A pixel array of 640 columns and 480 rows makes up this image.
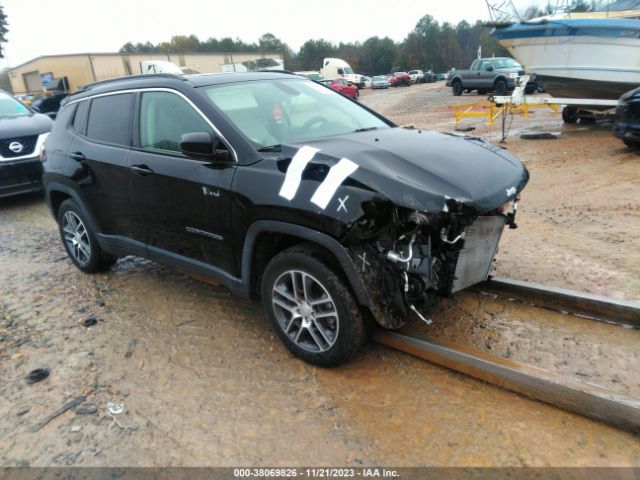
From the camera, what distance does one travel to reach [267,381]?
3129 mm

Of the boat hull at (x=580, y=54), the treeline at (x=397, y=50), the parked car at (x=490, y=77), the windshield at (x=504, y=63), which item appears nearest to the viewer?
the boat hull at (x=580, y=54)

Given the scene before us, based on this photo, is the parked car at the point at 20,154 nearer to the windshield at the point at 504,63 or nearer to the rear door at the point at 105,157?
the rear door at the point at 105,157

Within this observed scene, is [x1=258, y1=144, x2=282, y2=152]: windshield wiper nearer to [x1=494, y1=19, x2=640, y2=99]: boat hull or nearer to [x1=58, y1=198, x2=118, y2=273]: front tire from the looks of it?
[x1=58, y1=198, x2=118, y2=273]: front tire

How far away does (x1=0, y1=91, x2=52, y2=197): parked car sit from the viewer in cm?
764

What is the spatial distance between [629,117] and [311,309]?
7.73m

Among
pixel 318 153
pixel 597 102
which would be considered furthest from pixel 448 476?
pixel 597 102

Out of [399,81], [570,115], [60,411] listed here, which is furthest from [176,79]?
[399,81]

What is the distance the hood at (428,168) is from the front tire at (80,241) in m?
2.68

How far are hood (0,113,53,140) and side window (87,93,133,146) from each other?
436 centimetres

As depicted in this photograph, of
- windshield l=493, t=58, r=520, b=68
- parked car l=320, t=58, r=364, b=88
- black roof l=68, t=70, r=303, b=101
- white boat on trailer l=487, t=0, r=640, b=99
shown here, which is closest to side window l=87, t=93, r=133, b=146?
black roof l=68, t=70, r=303, b=101

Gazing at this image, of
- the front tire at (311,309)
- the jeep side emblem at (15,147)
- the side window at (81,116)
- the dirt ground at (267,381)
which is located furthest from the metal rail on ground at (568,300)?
the jeep side emblem at (15,147)

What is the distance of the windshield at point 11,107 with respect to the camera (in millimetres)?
8602

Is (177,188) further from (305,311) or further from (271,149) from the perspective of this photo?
(305,311)

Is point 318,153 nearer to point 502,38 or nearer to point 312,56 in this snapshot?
point 502,38
